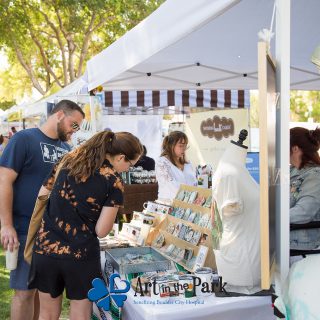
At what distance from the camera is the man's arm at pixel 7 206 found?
8.45 ft

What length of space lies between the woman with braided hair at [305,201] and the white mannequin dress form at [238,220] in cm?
30

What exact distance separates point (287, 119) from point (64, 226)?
1120 millimetres

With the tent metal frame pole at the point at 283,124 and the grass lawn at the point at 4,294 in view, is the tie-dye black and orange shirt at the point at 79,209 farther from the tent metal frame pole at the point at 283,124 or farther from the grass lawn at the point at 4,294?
the grass lawn at the point at 4,294

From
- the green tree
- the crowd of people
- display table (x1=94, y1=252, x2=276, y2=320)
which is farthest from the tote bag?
the green tree

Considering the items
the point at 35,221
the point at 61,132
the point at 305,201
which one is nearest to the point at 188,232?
the point at 305,201

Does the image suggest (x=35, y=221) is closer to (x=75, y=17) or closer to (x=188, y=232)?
(x=188, y=232)

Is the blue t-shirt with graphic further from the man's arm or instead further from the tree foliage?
the tree foliage

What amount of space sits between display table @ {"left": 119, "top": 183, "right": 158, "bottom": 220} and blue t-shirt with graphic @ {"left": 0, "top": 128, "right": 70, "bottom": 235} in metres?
3.93

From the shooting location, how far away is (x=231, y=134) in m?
6.43

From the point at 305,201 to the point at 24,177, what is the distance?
163 cm

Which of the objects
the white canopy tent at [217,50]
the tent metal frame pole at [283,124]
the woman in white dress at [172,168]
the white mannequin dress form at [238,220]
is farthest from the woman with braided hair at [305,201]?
the woman in white dress at [172,168]

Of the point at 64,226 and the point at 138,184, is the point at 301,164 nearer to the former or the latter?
the point at 64,226

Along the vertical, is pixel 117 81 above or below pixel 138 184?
above

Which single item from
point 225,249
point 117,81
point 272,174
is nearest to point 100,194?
point 225,249
